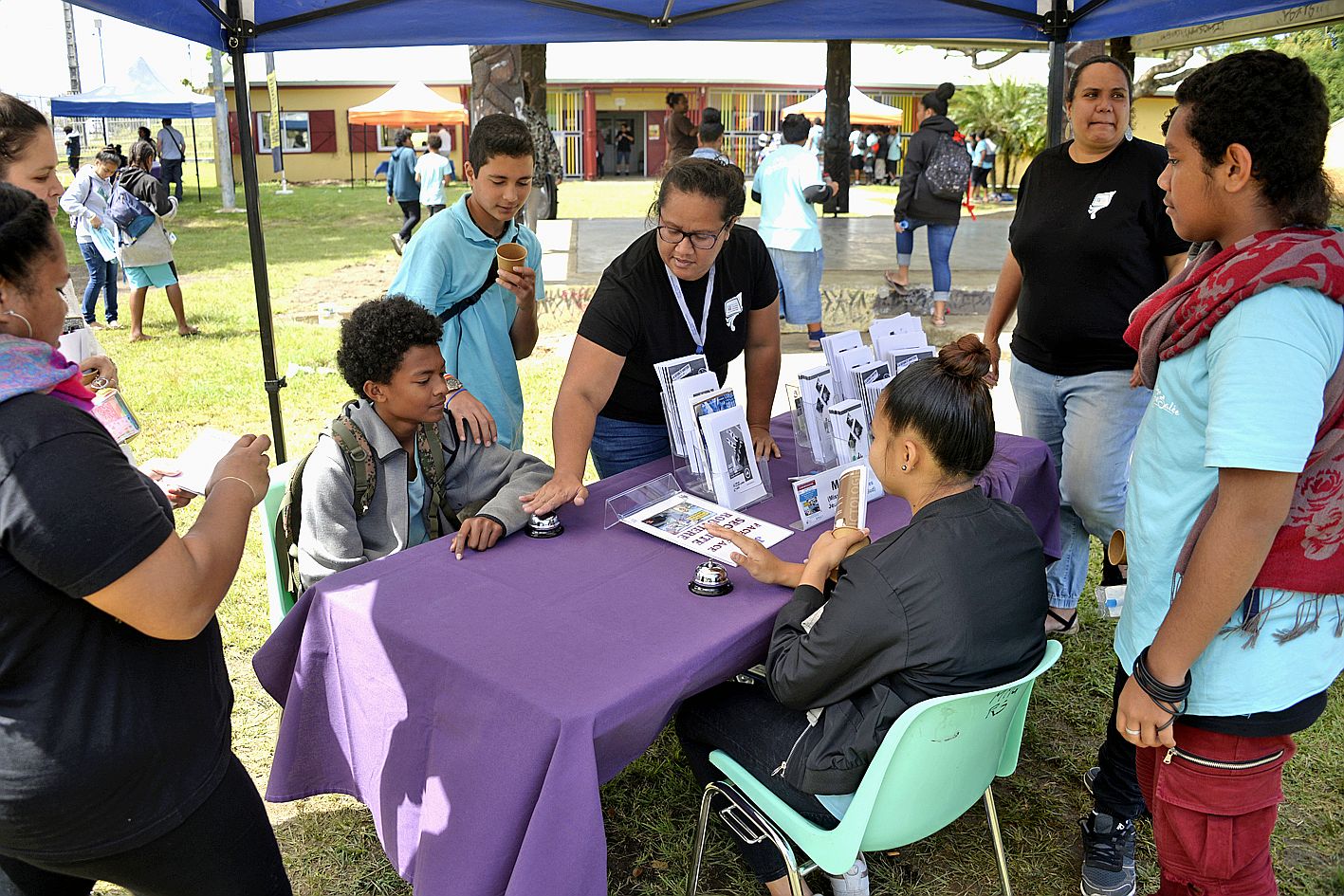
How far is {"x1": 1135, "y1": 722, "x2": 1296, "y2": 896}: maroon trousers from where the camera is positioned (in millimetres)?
1685

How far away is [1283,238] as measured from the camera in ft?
4.83

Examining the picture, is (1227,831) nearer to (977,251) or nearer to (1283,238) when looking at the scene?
(1283,238)

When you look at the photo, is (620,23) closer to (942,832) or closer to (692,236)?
(692,236)

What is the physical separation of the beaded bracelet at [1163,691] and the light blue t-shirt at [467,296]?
1.86m

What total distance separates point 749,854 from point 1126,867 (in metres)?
0.88

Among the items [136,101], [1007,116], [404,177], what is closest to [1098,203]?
[404,177]

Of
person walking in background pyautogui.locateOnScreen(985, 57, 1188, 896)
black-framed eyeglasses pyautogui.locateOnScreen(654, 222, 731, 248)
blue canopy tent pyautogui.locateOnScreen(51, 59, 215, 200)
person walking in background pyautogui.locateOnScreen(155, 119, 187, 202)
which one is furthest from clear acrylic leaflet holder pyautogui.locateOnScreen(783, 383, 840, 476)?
blue canopy tent pyautogui.locateOnScreen(51, 59, 215, 200)

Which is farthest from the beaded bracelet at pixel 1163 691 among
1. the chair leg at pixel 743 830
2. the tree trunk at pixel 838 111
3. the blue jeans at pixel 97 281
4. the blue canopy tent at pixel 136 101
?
the blue canopy tent at pixel 136 101

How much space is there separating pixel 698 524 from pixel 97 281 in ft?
25.0

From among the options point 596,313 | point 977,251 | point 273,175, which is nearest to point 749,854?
point 596,313

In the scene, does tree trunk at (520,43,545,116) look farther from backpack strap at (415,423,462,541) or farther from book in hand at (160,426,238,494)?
book in hand at (160,426,238,494)

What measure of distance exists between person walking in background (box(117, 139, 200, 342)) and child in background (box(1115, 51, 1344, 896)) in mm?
7586

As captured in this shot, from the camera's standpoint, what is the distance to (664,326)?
264 cm

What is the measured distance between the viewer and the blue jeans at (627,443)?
2891 mm
